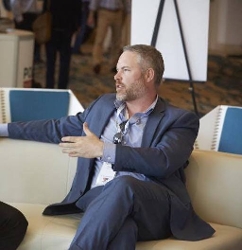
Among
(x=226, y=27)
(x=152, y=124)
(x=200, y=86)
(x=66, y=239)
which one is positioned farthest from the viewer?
(x=200, y=86)

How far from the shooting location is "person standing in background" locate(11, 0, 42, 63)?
8453 millimetres

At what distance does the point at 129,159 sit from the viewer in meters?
3.54

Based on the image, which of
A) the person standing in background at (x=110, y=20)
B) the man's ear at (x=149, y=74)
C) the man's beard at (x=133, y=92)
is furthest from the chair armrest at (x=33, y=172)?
the person standing in background at (x=110, y=20)

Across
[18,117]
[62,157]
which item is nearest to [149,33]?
[18,117]

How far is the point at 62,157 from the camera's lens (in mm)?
4066

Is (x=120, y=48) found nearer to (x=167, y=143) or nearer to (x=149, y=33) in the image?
(x=149, y=33)

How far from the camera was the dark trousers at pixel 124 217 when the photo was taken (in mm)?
3291

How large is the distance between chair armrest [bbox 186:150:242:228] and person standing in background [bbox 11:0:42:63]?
4836 mm

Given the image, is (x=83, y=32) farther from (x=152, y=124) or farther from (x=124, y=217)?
(x=124, y=217)

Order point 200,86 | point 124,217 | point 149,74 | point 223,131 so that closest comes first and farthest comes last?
1. point 124,217
2. point 149,74
3. point 223,131
4. point 200,86

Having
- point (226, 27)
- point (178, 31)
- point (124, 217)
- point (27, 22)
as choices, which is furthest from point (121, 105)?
point (27, 22)

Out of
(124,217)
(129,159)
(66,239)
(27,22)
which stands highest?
(27,22)

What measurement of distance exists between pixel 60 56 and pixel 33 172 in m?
4.57

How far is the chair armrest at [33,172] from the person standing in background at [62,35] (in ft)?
14.7
